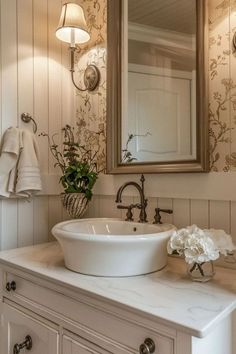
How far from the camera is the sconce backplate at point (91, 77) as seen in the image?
161cm

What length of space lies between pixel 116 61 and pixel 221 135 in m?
0.65

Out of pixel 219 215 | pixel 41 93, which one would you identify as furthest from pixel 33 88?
pixel 219 215

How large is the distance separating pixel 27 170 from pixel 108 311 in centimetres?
83

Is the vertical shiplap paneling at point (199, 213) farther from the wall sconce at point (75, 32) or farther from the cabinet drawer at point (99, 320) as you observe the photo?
the wall sconce at point (75, 32)

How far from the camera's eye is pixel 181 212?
126 cm

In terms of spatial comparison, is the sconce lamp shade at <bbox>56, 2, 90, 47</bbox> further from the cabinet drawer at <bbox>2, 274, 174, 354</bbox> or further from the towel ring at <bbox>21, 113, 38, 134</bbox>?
the cabinet drawer at <bbox>2, 274, 174, 354</bbox>

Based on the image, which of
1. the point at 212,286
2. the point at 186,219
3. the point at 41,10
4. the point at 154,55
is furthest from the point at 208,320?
the point at 41,10

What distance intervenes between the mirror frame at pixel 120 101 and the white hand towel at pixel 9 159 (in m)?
0.44

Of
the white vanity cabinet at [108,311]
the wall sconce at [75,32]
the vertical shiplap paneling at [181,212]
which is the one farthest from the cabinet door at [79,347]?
the wall sconce at [75,32]

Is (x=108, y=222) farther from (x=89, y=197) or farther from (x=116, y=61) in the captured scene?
(x=116, y=61)

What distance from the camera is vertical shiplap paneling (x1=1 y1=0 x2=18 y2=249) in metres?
1.48

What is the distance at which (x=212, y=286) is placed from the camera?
92cm

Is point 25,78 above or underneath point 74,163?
above

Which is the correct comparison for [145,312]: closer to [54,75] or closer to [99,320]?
[99,320]
